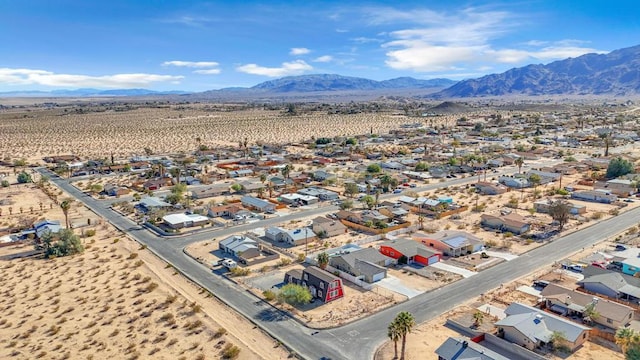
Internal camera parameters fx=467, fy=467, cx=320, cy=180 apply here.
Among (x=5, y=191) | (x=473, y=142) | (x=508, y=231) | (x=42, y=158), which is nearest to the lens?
(x=508, y=231)

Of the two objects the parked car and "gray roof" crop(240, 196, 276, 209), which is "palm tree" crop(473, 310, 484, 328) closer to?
the parked car

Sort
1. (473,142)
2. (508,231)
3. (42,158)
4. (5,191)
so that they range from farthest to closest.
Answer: (473,142) → (42,158) → (5,191) → (508,231)

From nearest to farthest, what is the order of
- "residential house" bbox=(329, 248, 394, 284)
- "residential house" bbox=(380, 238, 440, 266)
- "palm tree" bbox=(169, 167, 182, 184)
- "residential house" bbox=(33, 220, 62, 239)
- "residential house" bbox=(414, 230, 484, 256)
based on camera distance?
1. "residential house" bbox=(329, 248, 394, 284)
2. "residential house" bbox=(380, 238, 440, 266)
3. "residential house" bbox=(414, 230, 484, 256)
4. "residential house" bbox=(33, 220, 62, 239)
5. "palm tree" bbox=(169, 167, 182, 184)

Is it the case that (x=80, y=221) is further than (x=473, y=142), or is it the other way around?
(x=473, y=142)

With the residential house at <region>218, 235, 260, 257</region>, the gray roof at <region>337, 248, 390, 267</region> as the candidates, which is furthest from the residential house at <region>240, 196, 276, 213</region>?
the gray roof at <region>337, 248, 390, 267</region>

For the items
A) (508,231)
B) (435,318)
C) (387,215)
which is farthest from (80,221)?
(508,231)

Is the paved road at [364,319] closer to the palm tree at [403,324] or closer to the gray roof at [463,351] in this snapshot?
the palm tree at [403,324]

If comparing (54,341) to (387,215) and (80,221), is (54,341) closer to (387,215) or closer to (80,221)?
(80,221)
